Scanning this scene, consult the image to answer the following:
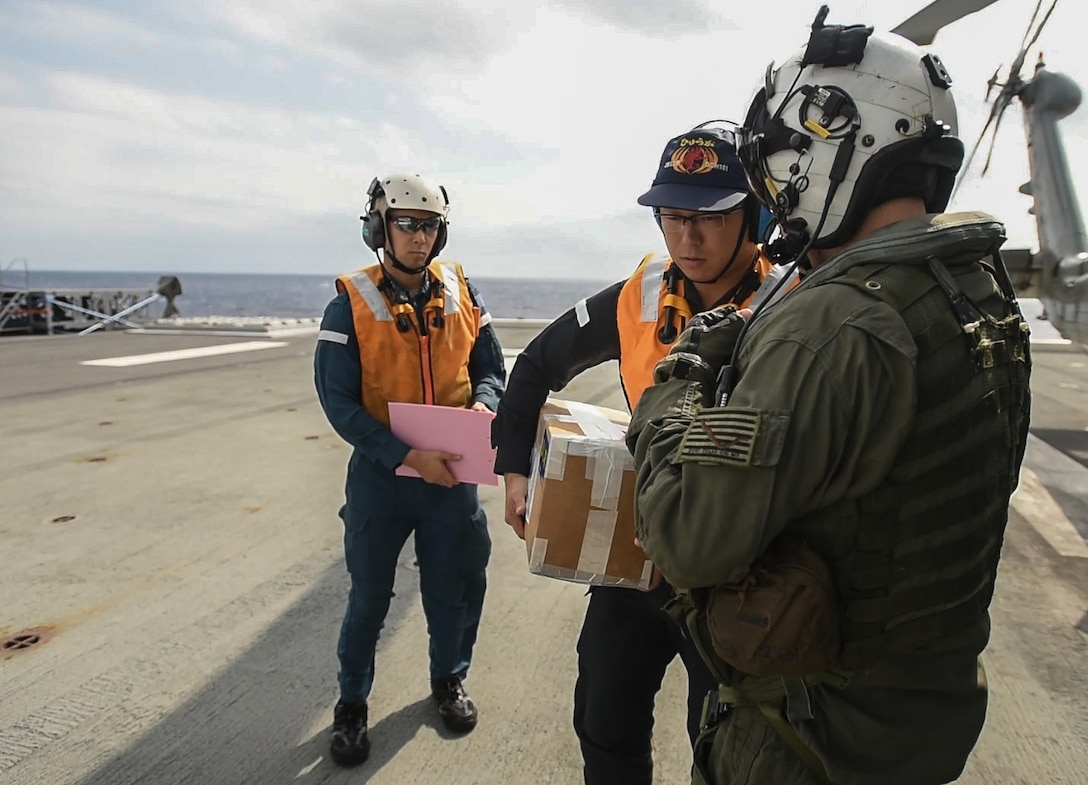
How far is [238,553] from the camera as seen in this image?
13.6 feet

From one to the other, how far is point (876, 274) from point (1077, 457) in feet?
21.6

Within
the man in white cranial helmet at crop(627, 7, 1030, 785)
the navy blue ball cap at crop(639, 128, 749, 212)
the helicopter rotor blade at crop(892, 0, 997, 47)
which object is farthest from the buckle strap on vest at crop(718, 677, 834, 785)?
the helicopter rotor blade at crop(892, 0, 997, 47)

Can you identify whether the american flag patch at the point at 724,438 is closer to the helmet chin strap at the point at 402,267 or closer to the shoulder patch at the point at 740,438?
the shoulder patch at the point at 740,438

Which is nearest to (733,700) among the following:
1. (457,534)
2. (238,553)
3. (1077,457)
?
(457,534)

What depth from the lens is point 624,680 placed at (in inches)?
78.4

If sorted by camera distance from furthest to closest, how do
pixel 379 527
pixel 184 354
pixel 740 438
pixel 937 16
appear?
pixel 184 354, pixel 937 16, pixel 379 527, pixel 740 438

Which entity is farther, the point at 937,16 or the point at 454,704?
the point at 937,16

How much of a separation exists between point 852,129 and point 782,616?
0.80 metres

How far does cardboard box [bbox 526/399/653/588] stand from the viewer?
5.78ft

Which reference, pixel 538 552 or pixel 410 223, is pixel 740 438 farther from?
pixel 410 223

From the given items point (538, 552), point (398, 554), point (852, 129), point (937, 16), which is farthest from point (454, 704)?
point (937, 16)

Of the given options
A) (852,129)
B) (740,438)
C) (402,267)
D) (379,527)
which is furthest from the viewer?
(402,267)

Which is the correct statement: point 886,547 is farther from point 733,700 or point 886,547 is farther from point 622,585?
point 622,585

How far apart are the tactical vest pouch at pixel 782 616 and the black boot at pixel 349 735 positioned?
179 cm
